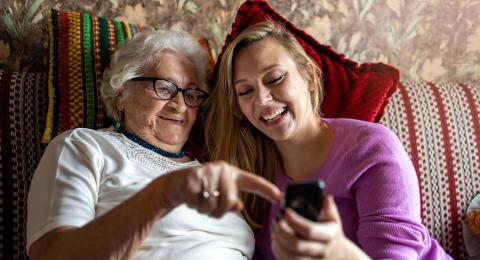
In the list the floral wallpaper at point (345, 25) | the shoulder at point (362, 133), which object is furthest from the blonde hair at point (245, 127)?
the floral wallpaper at point (345, 25)

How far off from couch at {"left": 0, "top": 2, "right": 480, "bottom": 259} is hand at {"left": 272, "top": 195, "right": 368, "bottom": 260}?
0.86 metres

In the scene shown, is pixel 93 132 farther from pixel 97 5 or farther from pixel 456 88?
pixel 456 88

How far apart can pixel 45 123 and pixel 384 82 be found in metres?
1.06

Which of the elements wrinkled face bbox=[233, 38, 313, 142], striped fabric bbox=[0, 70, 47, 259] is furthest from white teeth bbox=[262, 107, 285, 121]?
striped fabric bbox=[0, 70, 47, 259]

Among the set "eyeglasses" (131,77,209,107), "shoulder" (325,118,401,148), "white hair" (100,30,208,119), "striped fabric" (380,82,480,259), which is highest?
"white hair" (100,30,208,119)

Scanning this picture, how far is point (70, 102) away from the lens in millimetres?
1466

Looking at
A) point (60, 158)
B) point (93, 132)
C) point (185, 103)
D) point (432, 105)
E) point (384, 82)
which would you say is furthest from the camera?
point (432, 105)

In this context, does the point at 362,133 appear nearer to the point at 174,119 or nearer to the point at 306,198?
the point at 174,119

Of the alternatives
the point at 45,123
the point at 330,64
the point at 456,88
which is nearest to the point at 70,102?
the point at 45,123

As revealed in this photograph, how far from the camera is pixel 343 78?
1.57 meters

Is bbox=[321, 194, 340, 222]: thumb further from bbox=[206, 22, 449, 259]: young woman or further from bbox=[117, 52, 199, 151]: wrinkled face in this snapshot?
bbox=[117, 52, 199, 151]: wrinkled face

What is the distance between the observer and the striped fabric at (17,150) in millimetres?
1444

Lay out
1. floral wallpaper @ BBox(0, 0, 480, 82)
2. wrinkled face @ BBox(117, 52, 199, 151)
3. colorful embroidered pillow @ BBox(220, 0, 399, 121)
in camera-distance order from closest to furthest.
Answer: wrinkled face @ BBox(117, 52, 199, 151) < colorful embroidered pillow @ BBox(220, 0, 399, 121) < floral wallpaper @ BBox(0, 0, 480, 82)

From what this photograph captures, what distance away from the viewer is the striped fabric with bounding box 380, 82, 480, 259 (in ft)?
5.36
